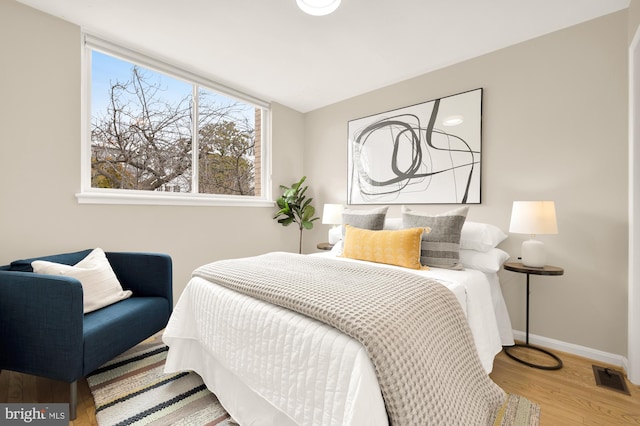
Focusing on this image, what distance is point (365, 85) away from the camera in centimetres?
328

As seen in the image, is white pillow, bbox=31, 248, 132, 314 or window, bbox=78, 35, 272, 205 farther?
window, bbox=78, 35, 272, 205

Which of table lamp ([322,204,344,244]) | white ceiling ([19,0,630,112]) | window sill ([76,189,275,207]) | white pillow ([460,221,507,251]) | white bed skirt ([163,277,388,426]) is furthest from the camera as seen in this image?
table lamp ([322,204,344,244])

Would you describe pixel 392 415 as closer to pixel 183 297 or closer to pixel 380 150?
pixel 183 297

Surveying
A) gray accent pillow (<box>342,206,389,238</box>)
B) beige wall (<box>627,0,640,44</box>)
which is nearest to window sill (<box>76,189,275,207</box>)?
gray accent pillow (<box>342,206,389,238</box>)

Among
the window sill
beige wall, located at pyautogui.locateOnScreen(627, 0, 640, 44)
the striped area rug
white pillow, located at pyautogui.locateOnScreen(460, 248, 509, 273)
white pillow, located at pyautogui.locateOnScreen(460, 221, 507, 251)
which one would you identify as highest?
beige wall, located at pyautogui.locateOnScreen(627, 0, 640, 44)

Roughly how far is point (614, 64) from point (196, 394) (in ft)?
11.6

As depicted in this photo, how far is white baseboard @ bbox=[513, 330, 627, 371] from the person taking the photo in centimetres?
205

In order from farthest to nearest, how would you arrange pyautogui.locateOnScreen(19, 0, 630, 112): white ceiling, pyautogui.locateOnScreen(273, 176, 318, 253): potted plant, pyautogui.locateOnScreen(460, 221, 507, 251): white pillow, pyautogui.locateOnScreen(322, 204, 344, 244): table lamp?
pyautogui.locateOnScreen(273, 176, 318, 253): potted plant
pyautogui.locateOnScreen(322, 204, 344, 244): table lamp
pyautogui.locateOnScreen(460, 221, 507, 251): white pillow
pyautogui.locateOnScreen(19, 0, 630, 112): white ceiling

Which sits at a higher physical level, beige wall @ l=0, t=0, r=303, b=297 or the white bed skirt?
beige wall @ l=0, t=0, r=303, b=297

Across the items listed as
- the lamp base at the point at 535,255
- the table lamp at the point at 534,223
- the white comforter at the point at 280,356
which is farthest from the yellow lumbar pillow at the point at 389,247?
the lamp base at the point at 535,255

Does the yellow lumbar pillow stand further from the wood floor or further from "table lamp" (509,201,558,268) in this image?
the wood floor

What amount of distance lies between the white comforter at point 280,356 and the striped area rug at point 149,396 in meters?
0.10

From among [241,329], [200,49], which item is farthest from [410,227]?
[200,49]

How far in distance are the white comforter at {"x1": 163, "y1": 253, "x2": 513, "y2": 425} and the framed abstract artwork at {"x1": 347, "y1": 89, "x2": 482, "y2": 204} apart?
3.52 ft
